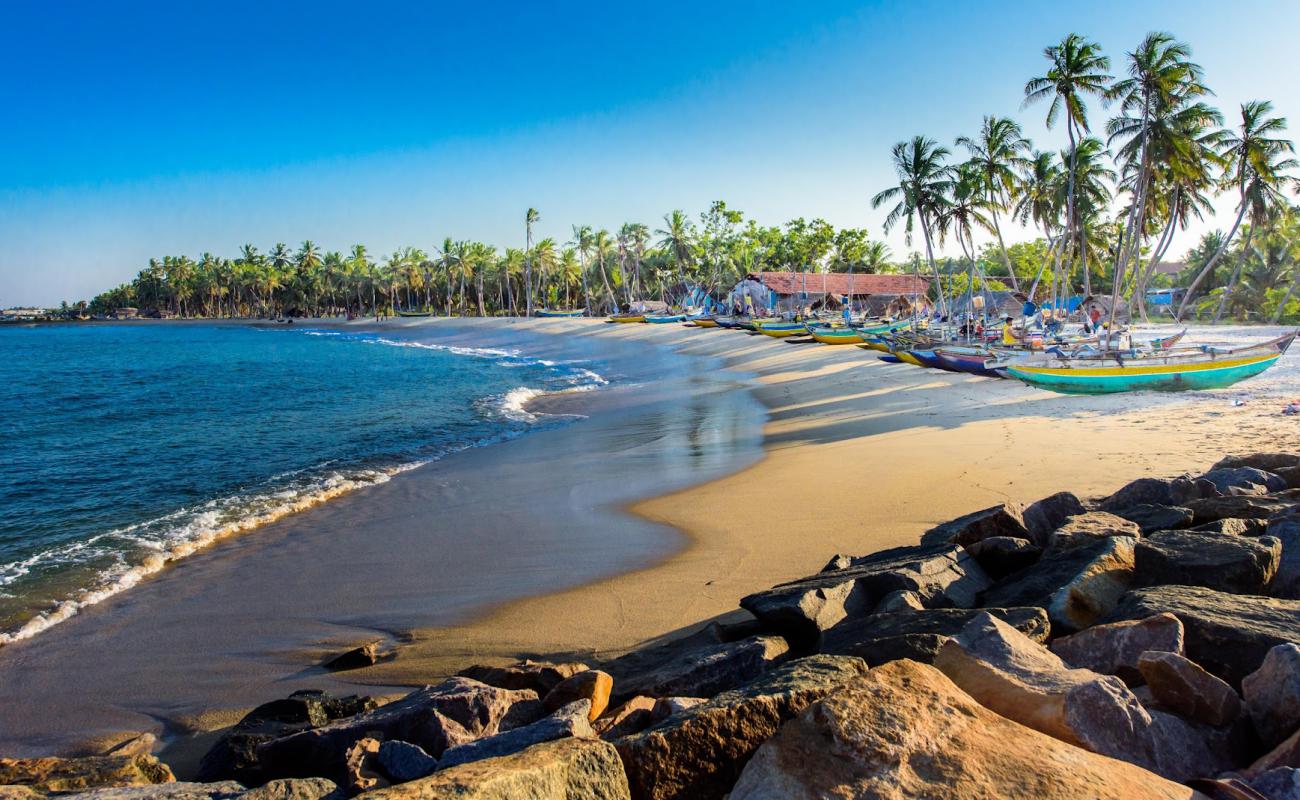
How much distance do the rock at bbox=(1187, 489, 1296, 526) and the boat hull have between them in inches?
538

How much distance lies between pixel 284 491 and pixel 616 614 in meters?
8.88

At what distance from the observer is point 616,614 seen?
7055 mm

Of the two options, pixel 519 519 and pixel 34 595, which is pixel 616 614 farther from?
pixel 34 595

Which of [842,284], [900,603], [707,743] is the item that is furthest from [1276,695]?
[842,284]

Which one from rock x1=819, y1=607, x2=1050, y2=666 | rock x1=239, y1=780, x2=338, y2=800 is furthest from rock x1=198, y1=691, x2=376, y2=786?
rock x1=819, y1=607, x2=1050, y2=666

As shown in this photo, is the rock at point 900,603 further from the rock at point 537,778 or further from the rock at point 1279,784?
the rock at point 537,778

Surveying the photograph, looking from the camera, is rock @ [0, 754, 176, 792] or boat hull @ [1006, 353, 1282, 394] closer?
rock @ [0, 754, 176, 792]

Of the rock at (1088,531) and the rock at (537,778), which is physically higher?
the rock at (537,778)

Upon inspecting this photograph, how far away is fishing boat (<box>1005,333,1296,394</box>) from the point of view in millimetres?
18250

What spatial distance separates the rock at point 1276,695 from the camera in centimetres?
291

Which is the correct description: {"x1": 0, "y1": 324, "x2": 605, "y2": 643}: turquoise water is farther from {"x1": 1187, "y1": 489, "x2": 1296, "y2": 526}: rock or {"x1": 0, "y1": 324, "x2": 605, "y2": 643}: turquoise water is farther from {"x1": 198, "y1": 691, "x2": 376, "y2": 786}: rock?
{"x1": 1187, "y1": 489, "x2": 1296, "y2": 526}: rock

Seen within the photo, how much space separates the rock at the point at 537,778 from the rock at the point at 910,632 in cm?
166

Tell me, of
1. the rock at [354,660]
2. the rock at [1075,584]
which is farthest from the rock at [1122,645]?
the rock at [354,660]

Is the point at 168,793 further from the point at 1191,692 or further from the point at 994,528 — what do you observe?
the point at 994,528
